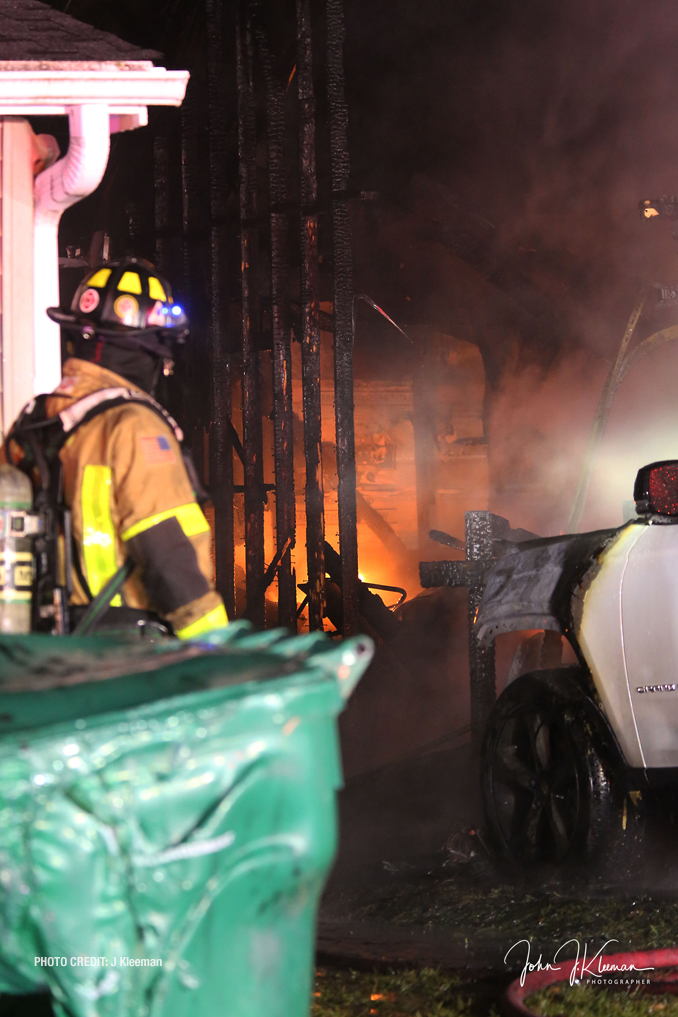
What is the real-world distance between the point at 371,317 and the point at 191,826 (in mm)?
12766

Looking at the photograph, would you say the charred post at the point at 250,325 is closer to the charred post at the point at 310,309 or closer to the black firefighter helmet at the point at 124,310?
the charred post at the point at 310,309

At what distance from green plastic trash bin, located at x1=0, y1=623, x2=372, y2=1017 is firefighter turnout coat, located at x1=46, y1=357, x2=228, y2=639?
3.27 feet

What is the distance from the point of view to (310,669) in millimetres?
1545

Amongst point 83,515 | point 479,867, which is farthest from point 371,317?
point 83,515

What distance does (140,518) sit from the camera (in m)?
2.57

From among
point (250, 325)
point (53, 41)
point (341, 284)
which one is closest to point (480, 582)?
point (341, 284)

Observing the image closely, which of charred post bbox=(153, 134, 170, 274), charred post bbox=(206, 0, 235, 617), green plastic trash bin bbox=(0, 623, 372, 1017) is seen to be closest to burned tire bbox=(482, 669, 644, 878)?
green plastic trash bin bbox=(0, 623, 372, 1017)

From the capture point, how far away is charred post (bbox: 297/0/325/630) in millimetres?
8125

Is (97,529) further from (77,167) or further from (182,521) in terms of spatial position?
(77,167)

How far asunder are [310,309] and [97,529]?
227 inches

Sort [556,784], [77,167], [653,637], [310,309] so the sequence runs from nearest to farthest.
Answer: [653,637] → [556,784] → [77,167] → [310,309]

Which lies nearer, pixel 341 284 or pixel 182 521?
pixel 182 521

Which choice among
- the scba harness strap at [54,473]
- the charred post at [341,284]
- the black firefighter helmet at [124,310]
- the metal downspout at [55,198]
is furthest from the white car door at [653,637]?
the charred post at [341,284]

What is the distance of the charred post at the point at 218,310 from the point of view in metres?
8.97
